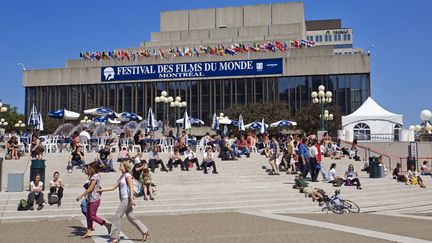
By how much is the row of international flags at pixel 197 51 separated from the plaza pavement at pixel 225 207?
41006mm

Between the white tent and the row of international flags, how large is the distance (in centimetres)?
2809

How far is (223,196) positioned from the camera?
51.9ft

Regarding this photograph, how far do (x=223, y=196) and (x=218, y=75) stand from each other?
1895 inches

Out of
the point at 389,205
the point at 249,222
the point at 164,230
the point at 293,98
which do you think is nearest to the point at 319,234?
the point at 249,222

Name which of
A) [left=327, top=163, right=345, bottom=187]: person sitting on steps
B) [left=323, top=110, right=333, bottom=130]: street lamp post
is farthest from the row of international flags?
[left=327, top=163, right=345, bottom=187]: person sitting on steps

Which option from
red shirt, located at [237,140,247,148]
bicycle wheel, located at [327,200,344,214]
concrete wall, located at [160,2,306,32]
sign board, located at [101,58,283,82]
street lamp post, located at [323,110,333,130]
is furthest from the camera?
concrete wall, located at [160,2,306,32]

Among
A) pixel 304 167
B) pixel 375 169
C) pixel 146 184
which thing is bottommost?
pixel 146 184

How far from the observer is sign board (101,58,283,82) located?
2438 inches

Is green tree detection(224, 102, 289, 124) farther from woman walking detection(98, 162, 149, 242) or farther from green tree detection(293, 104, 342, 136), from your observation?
woman walking detection(98, 162, 149, 242)

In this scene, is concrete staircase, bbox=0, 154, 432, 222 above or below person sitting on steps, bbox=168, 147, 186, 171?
below

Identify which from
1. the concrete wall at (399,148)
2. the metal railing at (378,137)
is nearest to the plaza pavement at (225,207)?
the concrete wall at (399,148)

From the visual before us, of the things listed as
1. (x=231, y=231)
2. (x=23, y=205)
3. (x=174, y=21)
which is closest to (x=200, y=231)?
(x=231, y=231)

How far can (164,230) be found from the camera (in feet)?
35.7

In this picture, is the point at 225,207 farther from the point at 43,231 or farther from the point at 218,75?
the point at 218,75
